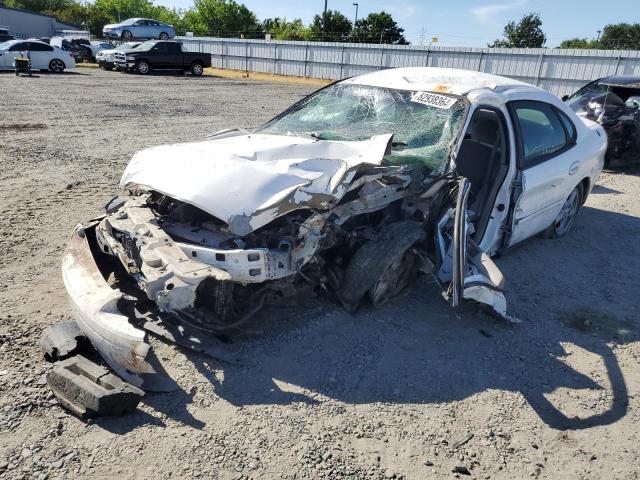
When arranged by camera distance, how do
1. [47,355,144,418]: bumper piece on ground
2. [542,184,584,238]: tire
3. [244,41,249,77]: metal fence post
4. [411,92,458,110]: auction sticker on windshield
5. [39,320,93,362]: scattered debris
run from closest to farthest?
[47,355,144,418]: bumper piece on ground → [39,320,93,362]: scattered debris → [411,92,458,110]: auction sticker on windshield → [542,184,584,238]: tire → [244,41,249,77]: metal fence post

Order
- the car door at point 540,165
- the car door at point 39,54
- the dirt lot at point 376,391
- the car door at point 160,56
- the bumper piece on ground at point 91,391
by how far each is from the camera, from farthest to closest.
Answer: the car door at point 160,56 < the car door at point 39,54 < the car door at point 540,165 < the bumper piece on ground at point 91,391 < the dirt lot at point 376,391

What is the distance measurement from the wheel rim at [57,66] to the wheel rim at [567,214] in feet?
81.1

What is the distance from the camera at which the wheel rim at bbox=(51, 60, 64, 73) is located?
23.5 metres

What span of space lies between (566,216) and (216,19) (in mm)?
65740

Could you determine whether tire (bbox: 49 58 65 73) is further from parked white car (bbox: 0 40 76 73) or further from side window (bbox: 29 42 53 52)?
side window (bbox: 29 42 53 52)

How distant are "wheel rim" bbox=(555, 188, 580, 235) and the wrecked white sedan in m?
0.65

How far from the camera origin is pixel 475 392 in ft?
10.0

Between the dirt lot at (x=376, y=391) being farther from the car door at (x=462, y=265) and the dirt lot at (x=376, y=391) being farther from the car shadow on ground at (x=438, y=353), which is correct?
the car door at (x=462, y=265)

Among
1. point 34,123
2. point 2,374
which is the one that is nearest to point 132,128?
point 34,123

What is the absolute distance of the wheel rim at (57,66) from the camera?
2348cm

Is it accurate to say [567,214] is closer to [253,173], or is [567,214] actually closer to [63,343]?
[253,173]

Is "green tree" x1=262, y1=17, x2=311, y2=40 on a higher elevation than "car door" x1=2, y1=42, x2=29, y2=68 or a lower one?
higher

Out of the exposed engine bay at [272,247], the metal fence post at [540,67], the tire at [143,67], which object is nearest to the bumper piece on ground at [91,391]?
the exposed engine bay at [272,247]

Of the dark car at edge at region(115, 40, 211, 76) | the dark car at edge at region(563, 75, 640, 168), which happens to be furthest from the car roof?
the dark car at edge at region(115, 40, 211, 76)
